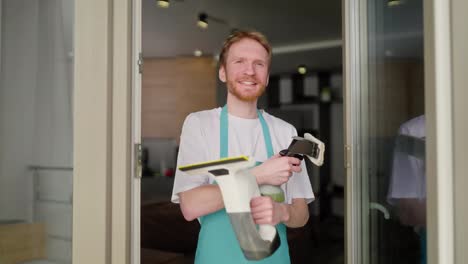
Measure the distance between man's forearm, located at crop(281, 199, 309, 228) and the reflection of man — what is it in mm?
269

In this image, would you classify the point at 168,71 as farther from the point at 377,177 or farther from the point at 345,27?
the point at 377,177

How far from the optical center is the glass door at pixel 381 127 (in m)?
1.19

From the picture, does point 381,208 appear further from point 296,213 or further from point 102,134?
point 102,134

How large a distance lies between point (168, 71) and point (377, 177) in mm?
818

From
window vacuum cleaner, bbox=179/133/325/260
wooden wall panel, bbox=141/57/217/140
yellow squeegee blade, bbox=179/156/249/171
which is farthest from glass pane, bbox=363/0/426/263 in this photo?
wooden wall panel, bbox=141/57/217/140

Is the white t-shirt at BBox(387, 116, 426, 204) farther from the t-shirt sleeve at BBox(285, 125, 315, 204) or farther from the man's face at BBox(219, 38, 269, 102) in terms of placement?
the man's face at BBox(219, 38, 269, 102)

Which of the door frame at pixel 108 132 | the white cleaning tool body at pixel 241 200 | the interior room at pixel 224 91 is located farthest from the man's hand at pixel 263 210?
Answer: the door frame at pixel 108 132

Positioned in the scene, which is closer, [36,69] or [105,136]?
[105,136]

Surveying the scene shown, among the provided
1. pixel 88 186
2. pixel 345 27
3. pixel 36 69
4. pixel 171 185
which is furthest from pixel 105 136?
pixel 345 27

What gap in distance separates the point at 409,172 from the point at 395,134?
0.12 meters

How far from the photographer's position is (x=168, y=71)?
1.46 m

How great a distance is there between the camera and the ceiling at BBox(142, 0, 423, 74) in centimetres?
123

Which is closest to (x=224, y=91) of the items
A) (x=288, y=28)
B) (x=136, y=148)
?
(x=288, y=28)

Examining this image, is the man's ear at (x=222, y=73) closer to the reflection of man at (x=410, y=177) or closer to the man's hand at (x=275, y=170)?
the man's hand at (x=275, y=170)
